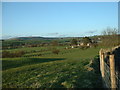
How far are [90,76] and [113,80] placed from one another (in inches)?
204

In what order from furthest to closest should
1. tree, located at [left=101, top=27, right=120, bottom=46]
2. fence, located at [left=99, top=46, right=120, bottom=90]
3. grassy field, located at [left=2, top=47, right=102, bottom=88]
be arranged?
1. tree, located at [left=101, top=27, right=120, bottom=46]
2. grassy field, located at [left=2, top=47, right=102, bottom=88]
3. fence, located at [left=99, top=46, right=120, bottom=90]

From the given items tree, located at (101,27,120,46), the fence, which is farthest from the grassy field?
tree, located at (101,27,120,46)


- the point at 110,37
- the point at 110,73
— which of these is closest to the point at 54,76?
the point at 110,73

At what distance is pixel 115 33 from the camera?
173 feet

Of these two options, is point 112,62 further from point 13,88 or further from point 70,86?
point 13,88

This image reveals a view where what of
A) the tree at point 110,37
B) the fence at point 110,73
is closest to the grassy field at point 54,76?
the fence at point 110,73

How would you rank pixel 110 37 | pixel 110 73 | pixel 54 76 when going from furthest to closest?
pixel 110 37, pixel 54 76, pixel 110 73

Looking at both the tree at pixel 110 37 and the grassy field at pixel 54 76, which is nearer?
the grassy field at pixel 54 76

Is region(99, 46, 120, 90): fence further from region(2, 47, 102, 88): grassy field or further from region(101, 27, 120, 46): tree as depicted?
region(101, 27, 120, 46): tree

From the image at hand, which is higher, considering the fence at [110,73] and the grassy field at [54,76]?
the fence at [110,73]

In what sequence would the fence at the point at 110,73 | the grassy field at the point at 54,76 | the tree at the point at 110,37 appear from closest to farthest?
the fence at the point at 110,73 → the grassy field at the point at 54,76 → the tree at the point at 110,37

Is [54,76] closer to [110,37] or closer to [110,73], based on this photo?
[110,73]

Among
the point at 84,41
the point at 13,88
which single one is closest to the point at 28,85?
the point at 13,88

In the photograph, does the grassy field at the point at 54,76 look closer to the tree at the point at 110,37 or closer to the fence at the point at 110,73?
the fence at the point at 110,73
